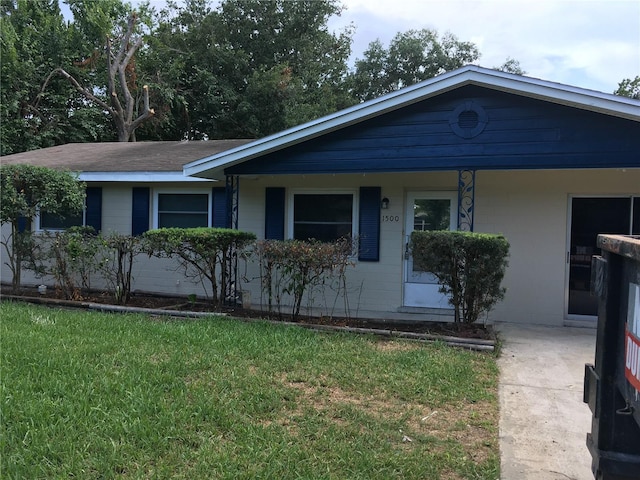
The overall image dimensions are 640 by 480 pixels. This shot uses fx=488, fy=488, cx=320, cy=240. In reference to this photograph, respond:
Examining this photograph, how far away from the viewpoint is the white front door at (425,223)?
330 inches

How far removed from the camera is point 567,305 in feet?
25.6

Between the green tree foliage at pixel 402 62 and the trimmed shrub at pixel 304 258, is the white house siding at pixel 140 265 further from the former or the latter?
the green tree foliage at pixel 402 62

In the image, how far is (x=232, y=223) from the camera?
8.84 metres

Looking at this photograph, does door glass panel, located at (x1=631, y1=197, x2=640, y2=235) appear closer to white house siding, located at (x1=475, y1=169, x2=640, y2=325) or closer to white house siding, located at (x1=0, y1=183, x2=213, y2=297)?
white house siding, located at (x1=475, y1=169, x2=640, y2=325)

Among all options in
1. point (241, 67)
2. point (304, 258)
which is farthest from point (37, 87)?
point (304, 258)

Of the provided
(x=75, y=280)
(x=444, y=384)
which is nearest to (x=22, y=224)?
(x=75, y=280)

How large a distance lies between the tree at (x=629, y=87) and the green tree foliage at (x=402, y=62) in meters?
8.65

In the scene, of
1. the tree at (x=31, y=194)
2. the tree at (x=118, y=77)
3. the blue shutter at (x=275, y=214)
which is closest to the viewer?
the tree at (x=31, y=194)

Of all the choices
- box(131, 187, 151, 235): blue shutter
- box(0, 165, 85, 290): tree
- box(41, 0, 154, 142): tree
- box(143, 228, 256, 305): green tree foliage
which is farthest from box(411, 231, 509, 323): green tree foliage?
box(41, 0, 154, 142): tree

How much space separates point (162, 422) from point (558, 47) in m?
17.6

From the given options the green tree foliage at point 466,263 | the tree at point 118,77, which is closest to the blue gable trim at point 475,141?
the green tree foliage at point 466,263

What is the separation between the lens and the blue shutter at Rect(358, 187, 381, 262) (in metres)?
8.56

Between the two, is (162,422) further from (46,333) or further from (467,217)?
(467,217)

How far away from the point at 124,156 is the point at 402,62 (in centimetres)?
2282
